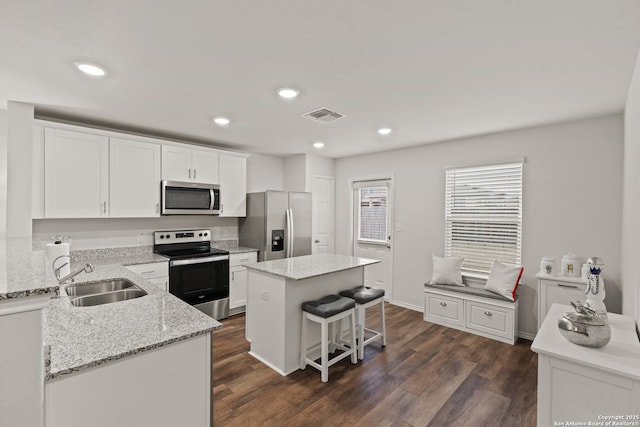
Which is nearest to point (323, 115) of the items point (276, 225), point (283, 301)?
point (283, 301)

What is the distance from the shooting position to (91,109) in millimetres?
2932

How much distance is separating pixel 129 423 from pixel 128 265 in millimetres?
2354

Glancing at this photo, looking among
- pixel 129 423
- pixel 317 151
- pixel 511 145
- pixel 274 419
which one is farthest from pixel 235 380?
pixel 511 145

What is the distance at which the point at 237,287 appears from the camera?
4.16m

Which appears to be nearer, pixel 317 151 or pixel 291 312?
pixel 291 312

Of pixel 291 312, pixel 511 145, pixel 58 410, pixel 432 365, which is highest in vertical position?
pixel 511 145

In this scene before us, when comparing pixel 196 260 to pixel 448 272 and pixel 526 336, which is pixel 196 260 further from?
pixel 526 336

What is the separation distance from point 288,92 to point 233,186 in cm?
232

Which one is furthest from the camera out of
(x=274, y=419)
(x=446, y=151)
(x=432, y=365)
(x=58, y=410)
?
(x=446, y=151)

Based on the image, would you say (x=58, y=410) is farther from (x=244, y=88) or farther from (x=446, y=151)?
(x=446, y=151)

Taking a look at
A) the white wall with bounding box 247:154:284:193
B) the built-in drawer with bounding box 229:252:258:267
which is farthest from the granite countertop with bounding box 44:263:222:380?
the white wall with bounding box 247:154:284:193

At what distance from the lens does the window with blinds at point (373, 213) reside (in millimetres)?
4996

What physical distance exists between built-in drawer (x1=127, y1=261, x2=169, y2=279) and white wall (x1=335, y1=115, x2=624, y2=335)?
3.24 metres

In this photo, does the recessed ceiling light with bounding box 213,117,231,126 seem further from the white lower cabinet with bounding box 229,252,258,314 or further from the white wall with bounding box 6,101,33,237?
the white lower cabinet with bounding box 229,252,258,314
